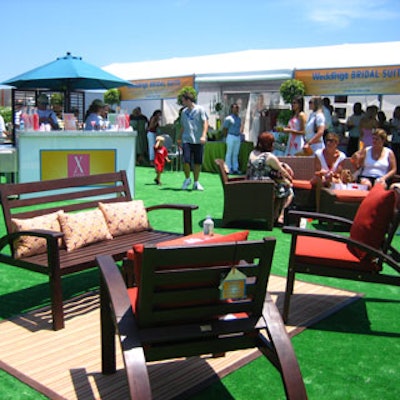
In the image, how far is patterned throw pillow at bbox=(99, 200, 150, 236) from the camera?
183 inches

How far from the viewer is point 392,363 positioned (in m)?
3.37

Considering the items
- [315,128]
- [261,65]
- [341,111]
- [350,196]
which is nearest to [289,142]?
[315,128]

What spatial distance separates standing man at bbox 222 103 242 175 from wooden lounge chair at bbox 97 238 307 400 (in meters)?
11.3

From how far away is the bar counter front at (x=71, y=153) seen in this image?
8602mm

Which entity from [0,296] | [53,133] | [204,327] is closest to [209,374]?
[204,327]

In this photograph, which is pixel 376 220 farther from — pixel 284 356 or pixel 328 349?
pixel 284 356

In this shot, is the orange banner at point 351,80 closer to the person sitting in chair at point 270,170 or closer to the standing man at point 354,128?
the standing man at point 354,128

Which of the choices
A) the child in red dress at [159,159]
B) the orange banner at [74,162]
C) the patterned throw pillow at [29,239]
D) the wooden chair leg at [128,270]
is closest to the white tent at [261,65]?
the child in red dress at [159,159]

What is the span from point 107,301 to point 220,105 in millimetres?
13541

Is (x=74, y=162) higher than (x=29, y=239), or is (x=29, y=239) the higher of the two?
(x=74, y=162)

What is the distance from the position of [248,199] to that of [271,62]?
8017 mm

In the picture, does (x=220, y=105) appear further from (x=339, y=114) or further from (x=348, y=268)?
(x=348, y=268)

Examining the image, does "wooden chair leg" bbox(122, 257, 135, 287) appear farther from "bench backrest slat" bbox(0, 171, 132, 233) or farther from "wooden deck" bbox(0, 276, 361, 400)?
"bench backrest slat" bbox(0, 171, 132, 233)

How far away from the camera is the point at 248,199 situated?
707 cm
